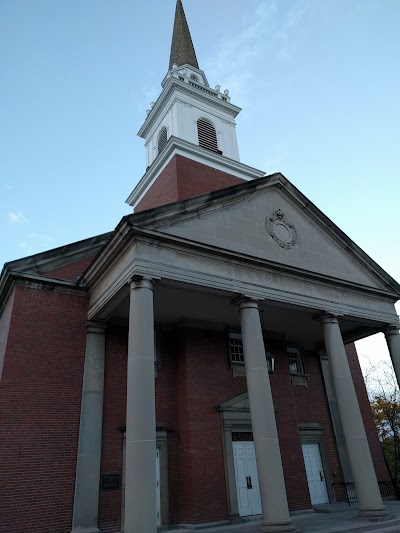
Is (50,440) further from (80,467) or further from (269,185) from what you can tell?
(269,185)

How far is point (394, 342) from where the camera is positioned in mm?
15117

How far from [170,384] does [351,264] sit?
7.96 metres

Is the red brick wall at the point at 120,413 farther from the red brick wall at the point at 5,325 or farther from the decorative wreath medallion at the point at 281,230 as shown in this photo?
the decorative wreath medallion at the point at 281,230

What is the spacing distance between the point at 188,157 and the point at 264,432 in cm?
1254

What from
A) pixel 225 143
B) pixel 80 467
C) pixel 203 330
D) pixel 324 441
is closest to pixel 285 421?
pixel 324 441

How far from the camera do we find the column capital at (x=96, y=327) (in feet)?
41.6

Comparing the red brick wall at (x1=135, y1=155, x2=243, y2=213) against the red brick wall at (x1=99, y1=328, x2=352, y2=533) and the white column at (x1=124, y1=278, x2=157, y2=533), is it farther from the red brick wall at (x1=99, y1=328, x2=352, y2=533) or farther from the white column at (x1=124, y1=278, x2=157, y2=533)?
Answer: the white column at (x1=124, y1=278, x2=157, y2=533)

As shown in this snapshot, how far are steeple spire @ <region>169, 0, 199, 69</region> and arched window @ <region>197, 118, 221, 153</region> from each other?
6.11 meters

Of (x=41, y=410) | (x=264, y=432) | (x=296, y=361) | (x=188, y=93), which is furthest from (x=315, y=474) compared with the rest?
(x=188, y=93)

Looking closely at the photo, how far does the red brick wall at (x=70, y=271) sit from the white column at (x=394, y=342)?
1112 cm

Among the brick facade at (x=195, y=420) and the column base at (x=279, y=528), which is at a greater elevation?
the brick facade at (x=195, y=420)

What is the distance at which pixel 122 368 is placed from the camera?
12.9 m

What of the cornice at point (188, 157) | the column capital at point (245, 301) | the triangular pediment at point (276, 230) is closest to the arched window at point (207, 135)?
the cornice at point (188, 157)

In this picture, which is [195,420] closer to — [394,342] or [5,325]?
[5,325]
